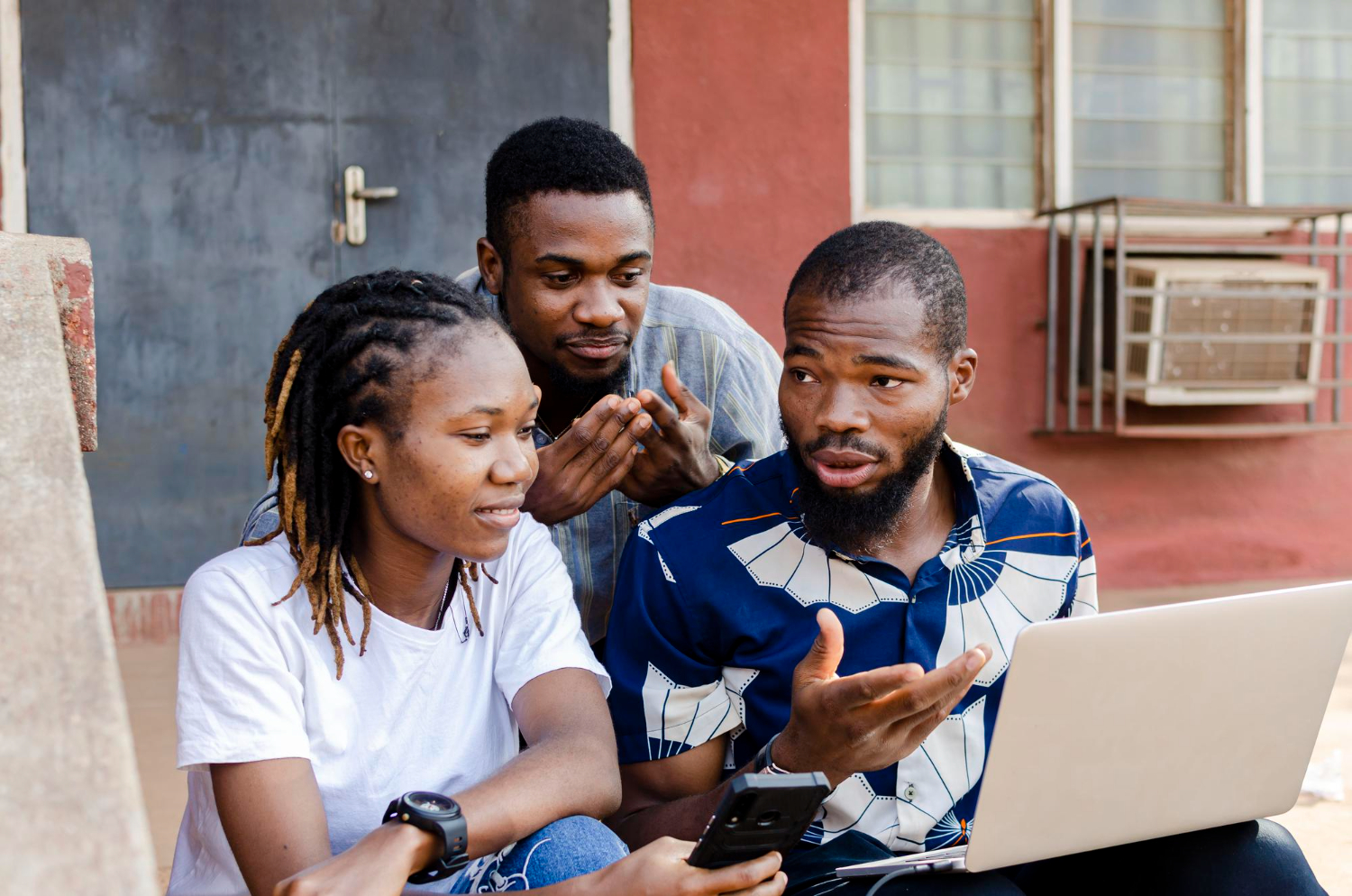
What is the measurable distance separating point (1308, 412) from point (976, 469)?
4.24 metres

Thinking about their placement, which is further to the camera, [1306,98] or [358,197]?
[1306,98]

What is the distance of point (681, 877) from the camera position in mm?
1517

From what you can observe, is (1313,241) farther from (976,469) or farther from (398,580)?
(398,580)

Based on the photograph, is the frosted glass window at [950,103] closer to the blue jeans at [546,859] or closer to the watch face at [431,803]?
the blue jeans at [546,859]

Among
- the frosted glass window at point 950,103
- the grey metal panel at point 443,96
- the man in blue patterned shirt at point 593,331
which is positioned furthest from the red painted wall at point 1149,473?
the man in blue patterned shirt at point 593,331

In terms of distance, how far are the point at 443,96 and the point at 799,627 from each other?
355 cm

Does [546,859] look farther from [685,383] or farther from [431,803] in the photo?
[685,383]

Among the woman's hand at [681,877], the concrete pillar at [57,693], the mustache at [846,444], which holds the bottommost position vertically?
the woman's hand at [681,877]

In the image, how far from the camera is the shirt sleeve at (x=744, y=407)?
2666mm

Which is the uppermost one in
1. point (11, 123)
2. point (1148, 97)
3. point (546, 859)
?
point (1148, 97)

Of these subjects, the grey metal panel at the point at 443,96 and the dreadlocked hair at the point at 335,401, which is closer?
the dreadlocked hair at the point at 335,401

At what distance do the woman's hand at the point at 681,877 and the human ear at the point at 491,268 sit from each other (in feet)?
4.53

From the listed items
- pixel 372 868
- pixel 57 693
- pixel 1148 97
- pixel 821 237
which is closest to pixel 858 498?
pixel 372 868

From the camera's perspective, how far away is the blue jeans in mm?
1651
